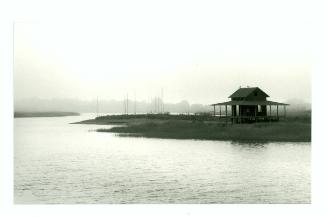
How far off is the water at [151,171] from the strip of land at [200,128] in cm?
146

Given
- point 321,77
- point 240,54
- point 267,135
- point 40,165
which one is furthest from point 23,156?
point 267,135

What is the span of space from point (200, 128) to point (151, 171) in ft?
40.6

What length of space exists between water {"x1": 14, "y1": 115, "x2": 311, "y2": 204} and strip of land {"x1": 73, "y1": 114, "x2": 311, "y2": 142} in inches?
57.6

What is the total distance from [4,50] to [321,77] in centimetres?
1108

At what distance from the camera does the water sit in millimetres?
16656

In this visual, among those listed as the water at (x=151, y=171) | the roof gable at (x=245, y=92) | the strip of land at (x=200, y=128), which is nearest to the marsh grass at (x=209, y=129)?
the strip of land at (x=200, y=128)

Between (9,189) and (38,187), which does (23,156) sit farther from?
(9,189)

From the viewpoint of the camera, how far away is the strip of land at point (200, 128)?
27.8 m

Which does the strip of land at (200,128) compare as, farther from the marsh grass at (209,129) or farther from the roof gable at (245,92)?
the roof gable at (245,92)

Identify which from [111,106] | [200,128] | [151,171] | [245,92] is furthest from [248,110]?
[151,171]

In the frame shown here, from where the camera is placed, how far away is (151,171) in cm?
2042

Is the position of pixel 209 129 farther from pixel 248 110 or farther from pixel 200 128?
pixel 248 110
